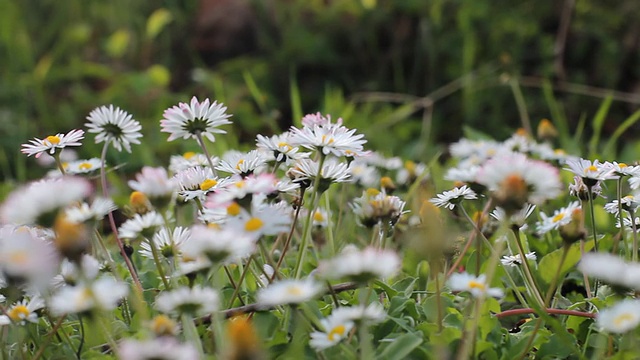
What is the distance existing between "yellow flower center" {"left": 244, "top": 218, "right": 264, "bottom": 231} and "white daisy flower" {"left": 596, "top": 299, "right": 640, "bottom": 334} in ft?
1.09

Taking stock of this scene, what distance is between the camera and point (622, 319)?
2.35 feet

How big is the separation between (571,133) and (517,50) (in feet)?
1.31

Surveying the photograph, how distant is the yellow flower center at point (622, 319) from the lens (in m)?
0.71

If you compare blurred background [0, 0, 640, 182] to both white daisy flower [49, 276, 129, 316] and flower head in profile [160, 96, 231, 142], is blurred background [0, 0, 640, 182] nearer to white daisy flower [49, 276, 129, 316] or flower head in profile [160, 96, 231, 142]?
flower head in profile [160, 96, 231, 142]

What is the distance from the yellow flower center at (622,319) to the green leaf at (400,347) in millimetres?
194

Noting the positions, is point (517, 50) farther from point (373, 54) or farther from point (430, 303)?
point (430, 303)

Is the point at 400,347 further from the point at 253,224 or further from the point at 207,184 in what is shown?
the point at 207,184

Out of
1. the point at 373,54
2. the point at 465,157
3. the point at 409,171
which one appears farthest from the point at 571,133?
the point at 409,171

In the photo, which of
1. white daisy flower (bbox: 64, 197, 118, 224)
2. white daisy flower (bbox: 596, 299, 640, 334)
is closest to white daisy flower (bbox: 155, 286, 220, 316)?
white daisy flower (bbox: 64, 197, 118, 224)

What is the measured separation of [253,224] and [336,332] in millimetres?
134

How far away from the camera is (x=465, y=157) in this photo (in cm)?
207

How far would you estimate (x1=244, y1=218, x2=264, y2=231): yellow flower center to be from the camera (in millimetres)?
745

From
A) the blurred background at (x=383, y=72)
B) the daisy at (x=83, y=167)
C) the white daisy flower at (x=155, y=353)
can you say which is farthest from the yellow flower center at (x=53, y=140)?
the blurred background at (x=383, y=72)

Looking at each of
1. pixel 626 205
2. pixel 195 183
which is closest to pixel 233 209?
pixel 195 183
